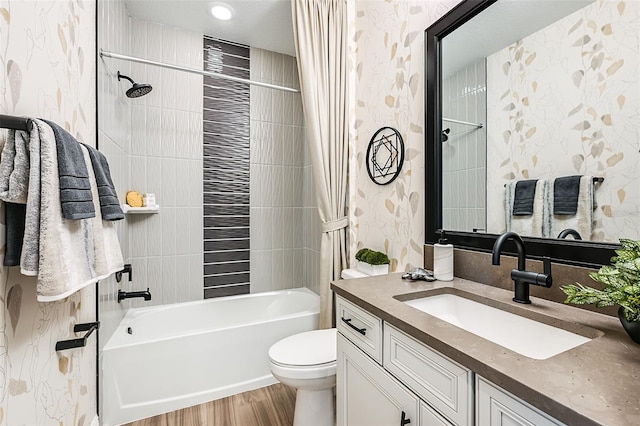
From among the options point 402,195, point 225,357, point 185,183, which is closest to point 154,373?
point 225,357

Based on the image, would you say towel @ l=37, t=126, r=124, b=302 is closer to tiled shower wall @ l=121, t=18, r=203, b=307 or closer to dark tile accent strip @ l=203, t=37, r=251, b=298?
tiled shower wall @ l=121, t=18, r=203, b=307

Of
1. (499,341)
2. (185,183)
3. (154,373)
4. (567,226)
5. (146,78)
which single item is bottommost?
(154,373)

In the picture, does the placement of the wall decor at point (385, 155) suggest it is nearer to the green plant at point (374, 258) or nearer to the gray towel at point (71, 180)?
the green plant at point (374, 258)

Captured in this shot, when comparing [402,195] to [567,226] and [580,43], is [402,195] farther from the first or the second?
[580,43]

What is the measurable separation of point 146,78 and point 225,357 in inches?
87.8

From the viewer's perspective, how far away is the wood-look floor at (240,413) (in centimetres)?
171

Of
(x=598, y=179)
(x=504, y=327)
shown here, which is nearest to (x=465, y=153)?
(x=598, y=179)

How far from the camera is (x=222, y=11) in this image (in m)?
2.22

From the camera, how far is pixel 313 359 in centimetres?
147

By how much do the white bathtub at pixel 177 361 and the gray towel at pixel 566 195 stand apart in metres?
1.74

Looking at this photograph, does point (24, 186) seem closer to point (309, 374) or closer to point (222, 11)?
point (309, 374)

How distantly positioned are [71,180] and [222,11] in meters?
1.99

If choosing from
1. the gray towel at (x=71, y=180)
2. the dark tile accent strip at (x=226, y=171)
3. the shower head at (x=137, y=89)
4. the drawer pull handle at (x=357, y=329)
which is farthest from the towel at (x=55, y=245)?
the dark tile accent strip at (x=226, y=171)

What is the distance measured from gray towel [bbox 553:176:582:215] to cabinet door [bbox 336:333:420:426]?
766mm
